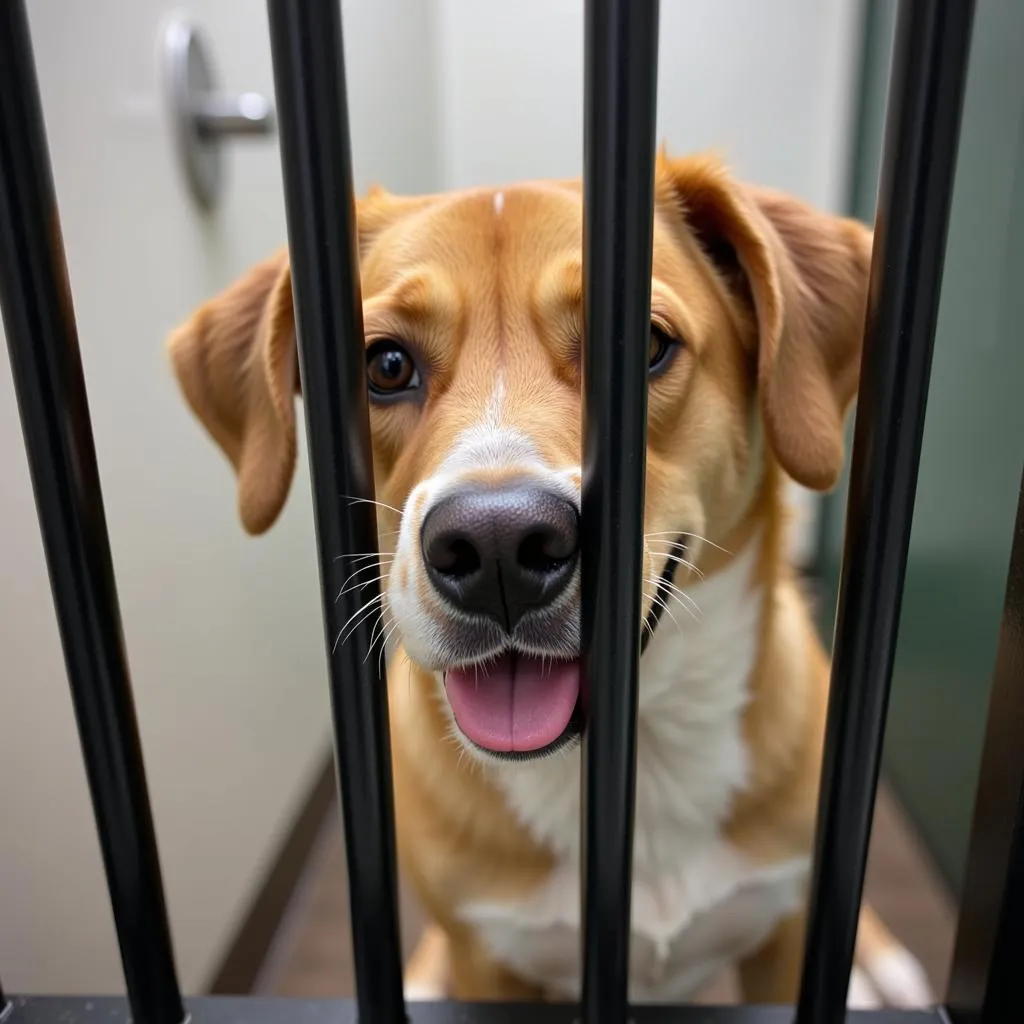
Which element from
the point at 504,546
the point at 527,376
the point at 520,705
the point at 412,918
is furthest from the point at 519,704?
the point at 412,918

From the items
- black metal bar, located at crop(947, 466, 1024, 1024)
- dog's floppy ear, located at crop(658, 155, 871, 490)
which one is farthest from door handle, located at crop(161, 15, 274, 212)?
black metal bar, located at crop(947, 466, 1024, 1024)

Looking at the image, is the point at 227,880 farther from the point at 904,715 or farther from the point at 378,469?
the point at 904,715

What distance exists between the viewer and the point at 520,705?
64cm

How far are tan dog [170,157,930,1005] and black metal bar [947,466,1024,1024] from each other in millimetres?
254

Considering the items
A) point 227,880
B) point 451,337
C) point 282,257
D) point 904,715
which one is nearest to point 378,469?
point 451,337

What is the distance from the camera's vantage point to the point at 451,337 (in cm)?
80

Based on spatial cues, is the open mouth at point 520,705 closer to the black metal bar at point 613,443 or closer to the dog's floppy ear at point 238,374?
the black metal bar at point 613,443

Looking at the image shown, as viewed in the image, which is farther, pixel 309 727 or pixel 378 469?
pixel 309 727

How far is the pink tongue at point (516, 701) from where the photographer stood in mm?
629

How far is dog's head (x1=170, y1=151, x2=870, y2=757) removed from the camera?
0.64 metres

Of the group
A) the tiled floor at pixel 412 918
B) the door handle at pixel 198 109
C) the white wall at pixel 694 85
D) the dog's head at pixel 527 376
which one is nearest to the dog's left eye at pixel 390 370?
the dog's head at pixel 527 376

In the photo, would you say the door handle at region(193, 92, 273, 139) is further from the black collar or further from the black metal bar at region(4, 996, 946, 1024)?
the black metal bar at region(4, 996, 946, 1024)

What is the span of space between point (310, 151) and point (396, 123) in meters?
1.77

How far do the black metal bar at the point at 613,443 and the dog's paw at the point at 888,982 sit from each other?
0.88m
